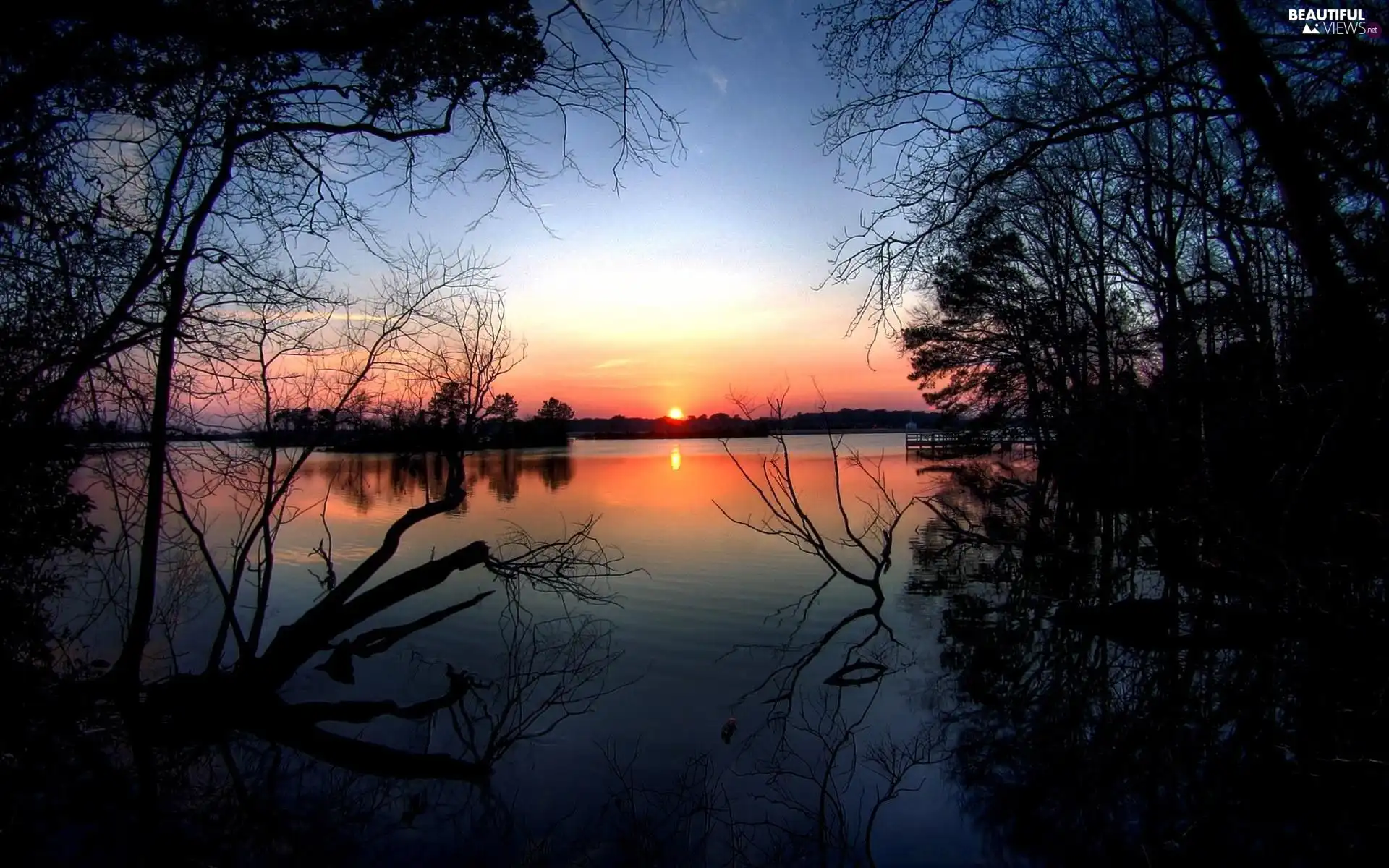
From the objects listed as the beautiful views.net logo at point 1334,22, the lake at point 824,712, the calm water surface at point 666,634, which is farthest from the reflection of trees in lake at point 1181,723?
the beautiful views.net logo at point 1334,22

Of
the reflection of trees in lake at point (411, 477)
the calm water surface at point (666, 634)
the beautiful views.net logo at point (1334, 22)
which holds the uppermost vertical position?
the beautiful views.net logo at point (1334, 22)

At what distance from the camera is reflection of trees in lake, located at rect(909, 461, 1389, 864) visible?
4035mm

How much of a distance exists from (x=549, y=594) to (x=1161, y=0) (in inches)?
387

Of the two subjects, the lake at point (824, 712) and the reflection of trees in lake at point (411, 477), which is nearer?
the lake at point (824, 712)

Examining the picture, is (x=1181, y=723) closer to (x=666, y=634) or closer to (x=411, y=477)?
(x=666, y=634)

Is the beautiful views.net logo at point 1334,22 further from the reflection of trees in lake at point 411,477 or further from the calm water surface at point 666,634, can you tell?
the reflection of trees in lake at point 411,477

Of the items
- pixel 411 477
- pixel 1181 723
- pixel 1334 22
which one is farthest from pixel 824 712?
pixel 411 477

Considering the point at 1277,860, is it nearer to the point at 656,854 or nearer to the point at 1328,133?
the point at 656,854

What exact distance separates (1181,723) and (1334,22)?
5.46m

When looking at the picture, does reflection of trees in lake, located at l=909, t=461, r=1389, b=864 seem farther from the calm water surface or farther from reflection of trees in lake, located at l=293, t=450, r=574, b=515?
reflection of trees in lake, located at l=293, t=450, r=574, b=515

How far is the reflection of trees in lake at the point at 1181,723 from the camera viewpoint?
13.2 feet

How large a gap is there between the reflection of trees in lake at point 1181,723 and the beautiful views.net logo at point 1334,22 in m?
3.99

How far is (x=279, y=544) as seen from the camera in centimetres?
1598

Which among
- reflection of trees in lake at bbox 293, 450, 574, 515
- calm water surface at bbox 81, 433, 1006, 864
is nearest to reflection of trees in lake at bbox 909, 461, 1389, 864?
calm water surface at bbox 81, 433, 1006, 864
